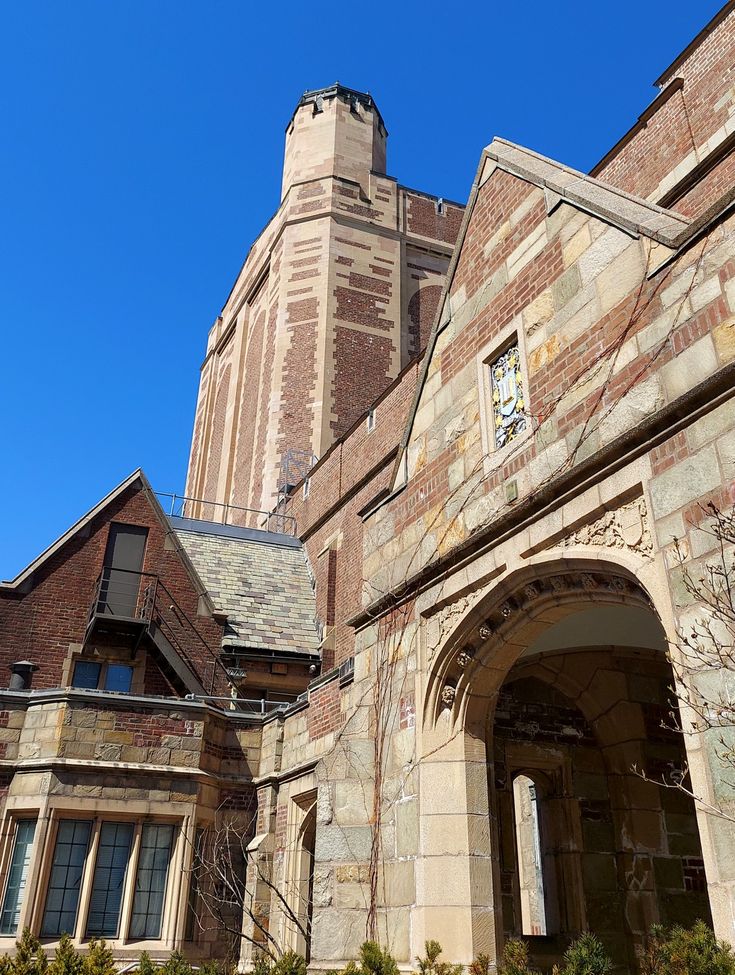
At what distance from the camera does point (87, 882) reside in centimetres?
→ 1152

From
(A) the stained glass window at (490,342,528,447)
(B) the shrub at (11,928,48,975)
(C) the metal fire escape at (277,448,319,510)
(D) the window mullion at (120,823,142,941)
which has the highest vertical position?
(C) the metal fire escape at (277,448,319,510)

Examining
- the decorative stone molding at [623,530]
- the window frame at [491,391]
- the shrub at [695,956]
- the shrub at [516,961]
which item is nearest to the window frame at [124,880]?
the shrub at [516,961]

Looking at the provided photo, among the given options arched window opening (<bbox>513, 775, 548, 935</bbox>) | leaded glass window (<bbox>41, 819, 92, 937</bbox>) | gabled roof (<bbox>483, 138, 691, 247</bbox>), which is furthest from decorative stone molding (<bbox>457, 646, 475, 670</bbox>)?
arched window opening (<bbox>513, 775, 548, 935</bbox>)

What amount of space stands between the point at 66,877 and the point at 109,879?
0.56 metres

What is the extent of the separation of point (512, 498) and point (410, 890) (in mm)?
3512

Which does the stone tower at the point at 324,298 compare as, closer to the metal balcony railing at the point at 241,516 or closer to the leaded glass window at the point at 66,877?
the metal balcony railing at the point at 241,516

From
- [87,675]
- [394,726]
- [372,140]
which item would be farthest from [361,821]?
[372,140]

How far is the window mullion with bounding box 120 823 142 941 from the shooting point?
37.8 feet

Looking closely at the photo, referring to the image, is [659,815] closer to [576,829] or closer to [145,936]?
[576,829]

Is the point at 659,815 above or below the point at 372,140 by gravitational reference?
below

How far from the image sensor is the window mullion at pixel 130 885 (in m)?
11.5

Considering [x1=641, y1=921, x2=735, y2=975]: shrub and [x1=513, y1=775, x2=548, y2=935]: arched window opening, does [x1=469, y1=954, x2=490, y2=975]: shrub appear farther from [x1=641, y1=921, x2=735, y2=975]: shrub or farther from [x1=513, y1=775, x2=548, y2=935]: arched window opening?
[x1=513, y1=775, x2=548, y2=935]: arched window opening

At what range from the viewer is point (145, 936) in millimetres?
11688

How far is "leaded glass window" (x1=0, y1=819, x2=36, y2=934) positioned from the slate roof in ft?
19.1
